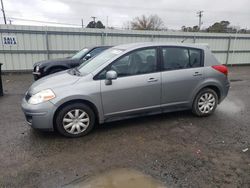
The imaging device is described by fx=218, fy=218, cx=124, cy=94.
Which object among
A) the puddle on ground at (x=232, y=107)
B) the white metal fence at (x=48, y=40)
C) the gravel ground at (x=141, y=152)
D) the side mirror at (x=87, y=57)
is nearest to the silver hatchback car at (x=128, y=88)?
the gravel ground at (x=141, y=152)

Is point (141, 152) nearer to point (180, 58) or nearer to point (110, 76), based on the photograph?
point (110, 76)

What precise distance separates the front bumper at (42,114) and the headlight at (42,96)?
2.9 inches

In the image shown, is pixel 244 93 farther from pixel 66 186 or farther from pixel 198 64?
pixel 66 186

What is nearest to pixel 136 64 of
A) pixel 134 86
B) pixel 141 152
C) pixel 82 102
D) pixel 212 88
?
pixel 134 86

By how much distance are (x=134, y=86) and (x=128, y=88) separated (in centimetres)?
13

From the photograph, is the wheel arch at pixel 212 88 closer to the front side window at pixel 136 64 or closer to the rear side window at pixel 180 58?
the rear side window at pixel 180 58

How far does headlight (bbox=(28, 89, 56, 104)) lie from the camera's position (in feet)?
12.4

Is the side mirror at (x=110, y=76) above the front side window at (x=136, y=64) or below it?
below

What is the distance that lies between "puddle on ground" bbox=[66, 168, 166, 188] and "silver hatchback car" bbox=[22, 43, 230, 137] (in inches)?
52.4

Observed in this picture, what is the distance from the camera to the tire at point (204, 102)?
4.94 m

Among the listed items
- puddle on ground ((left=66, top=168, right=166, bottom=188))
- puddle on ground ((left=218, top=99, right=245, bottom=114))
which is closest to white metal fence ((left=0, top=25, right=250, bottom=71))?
puddle on ground ((left=218, top=99, right=245, bottom=114))

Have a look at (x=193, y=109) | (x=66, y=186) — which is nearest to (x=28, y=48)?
(x=193, y=109)

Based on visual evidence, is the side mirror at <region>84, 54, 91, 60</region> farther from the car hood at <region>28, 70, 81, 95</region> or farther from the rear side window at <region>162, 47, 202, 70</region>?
the rear side window at <region>162, 47, 202, 70</region>

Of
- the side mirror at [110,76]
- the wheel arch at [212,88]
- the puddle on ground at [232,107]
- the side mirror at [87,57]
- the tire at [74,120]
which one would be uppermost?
the side mirror at [87,57]
